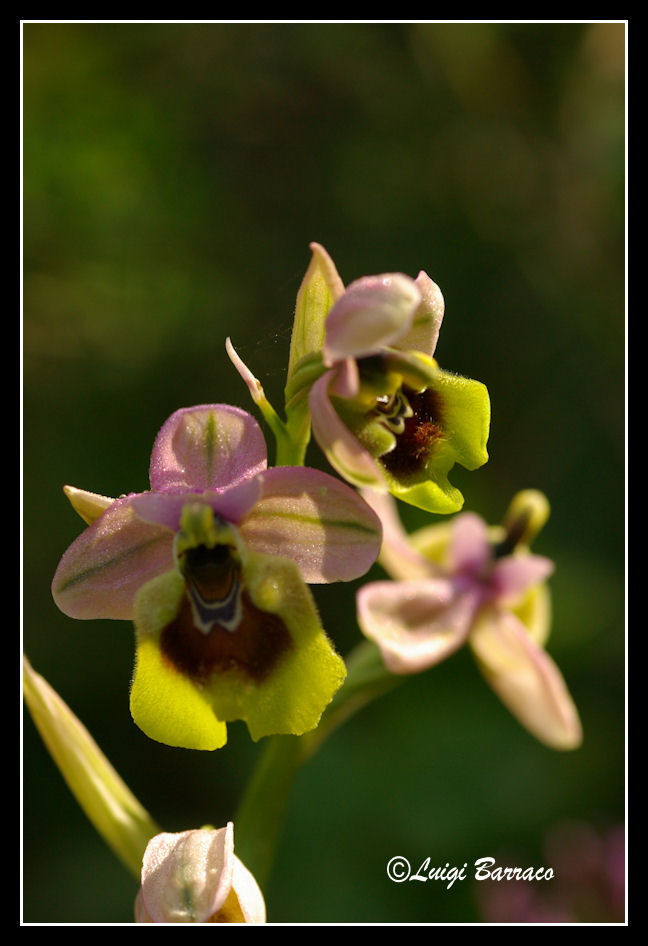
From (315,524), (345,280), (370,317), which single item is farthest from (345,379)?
(345,280)

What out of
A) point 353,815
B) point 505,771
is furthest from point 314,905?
point 505,771

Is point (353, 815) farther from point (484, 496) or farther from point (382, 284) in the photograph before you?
point (382, 284)

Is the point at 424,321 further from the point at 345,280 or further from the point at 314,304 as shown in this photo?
the point at 345,280

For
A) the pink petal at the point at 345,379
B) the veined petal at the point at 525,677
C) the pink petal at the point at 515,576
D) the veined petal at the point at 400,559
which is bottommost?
the veined petal at the point at 525,677

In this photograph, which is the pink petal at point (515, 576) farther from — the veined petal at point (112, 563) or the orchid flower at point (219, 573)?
the veined petal at point (112, 563)

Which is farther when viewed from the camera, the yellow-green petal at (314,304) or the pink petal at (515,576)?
the pink petal at (515,576)

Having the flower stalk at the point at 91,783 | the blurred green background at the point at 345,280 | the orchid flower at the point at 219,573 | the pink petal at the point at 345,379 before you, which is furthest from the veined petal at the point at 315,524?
the blurred green background at the point at 345,280

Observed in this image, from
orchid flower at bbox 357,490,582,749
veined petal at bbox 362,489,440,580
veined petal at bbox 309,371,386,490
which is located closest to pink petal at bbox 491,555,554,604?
orchid flower at bbox 357,490,582,749
